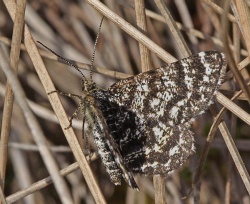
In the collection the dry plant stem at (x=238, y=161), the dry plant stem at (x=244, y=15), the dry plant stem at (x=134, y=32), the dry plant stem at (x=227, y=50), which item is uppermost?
the dry plant stem at (x=134, y=32)

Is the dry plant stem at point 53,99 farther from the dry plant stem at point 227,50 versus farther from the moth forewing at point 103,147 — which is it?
the dry plant stem at point 227,50

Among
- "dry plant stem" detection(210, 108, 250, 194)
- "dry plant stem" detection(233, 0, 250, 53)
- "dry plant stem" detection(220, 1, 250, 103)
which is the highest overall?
"dry plant stem" detection(233, 0, 250, 53)

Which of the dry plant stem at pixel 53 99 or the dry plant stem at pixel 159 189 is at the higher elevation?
the dry plant stem at pixel 53 99

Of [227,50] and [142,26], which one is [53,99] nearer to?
[142,26]

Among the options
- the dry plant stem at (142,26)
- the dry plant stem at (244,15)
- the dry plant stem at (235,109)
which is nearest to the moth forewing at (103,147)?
the dry plant stem at (142,26)

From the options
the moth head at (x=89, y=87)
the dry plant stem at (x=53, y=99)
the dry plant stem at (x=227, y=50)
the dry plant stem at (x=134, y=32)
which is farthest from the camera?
the moth head at (x=89, y=87)

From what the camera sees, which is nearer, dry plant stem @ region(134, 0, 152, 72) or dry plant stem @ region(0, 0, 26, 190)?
dry plant stem @ region(0, 0, 26, 190)

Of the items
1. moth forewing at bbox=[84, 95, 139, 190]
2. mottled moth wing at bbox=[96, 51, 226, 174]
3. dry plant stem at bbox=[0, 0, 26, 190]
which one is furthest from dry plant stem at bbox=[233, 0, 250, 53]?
dry plant stem at bbox=[0, 0, 26, 190]

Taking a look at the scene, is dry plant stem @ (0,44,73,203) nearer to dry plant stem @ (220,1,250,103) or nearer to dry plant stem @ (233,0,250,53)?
Result: dry plant stem @ (220,1,250,103)

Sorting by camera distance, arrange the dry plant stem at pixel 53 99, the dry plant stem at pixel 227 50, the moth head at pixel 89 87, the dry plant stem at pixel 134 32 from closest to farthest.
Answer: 1. the dry plant stem at pixel 227 50
2. the dry plant stem at pixel 53 99
3. the dry plant stem at pixel 134 32
4. the moth head at pixel 89 87
